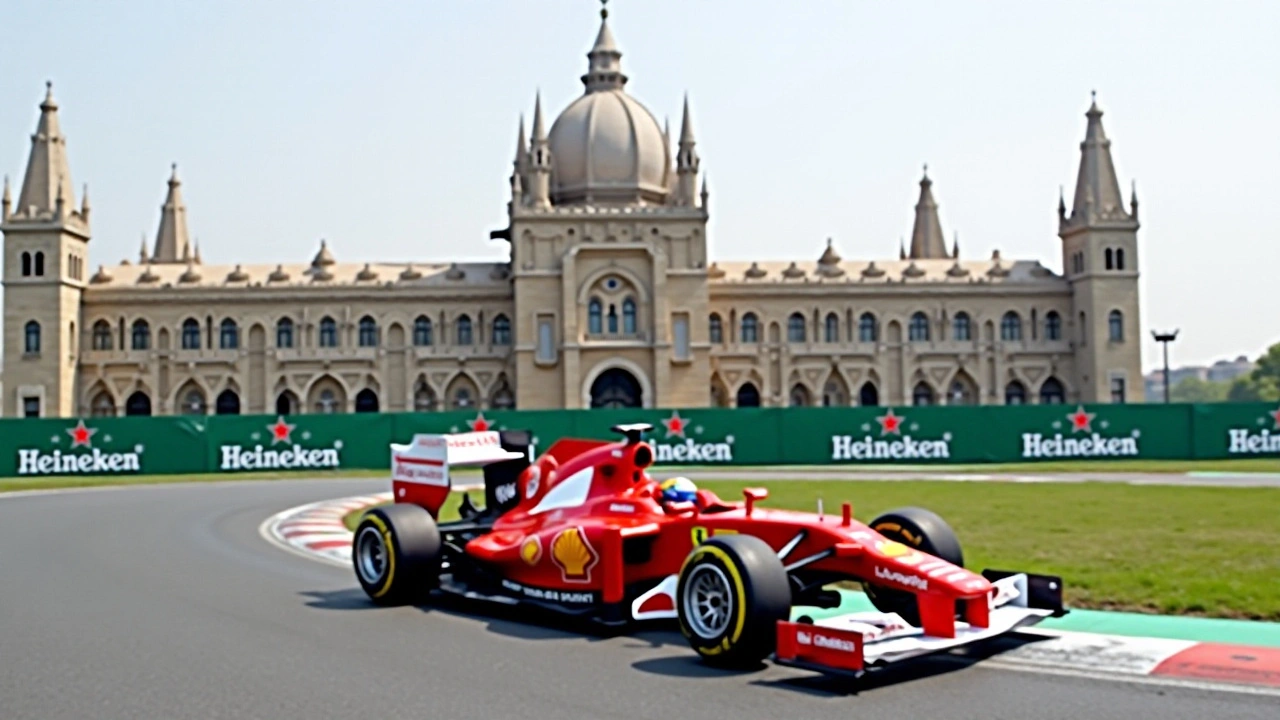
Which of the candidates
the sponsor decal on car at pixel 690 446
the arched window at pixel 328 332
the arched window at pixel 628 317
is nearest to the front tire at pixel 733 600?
the sponsor decal on car at pixel 690 446

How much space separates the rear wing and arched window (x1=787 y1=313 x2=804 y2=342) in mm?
63763

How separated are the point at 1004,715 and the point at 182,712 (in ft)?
16.3

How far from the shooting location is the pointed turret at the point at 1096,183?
257 ft

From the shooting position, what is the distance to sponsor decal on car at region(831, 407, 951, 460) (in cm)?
4684

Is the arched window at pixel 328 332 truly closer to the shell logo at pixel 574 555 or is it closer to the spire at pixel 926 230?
the spire at pixel 926 230

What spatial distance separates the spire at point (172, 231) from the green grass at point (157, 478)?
5282cm

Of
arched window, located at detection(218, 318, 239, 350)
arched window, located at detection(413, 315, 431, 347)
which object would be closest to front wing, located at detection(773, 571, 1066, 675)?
arched window, located at detection(413, 315, 431, 347)

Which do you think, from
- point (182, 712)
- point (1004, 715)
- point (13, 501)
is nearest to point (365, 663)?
point (182, 712)

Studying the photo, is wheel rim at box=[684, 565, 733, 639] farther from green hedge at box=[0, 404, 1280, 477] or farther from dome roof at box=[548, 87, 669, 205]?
dome roof at box=[548, 87, 669, 205]

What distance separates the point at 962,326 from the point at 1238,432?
3246 centimetres

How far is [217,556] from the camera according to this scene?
1759 centimetres

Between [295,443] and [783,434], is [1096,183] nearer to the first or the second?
[783,434]

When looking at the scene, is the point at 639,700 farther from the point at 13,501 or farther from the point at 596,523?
the point at 13,501

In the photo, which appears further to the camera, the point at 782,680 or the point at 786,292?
the point at 786,292
